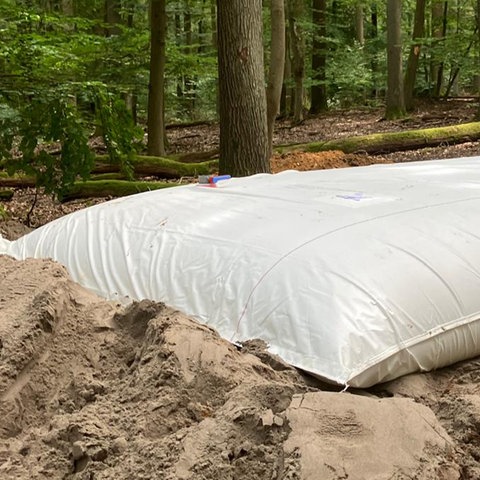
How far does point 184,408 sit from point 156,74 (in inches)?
321

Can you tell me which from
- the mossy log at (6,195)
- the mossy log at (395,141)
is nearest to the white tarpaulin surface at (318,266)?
the mossy log at (6,195)

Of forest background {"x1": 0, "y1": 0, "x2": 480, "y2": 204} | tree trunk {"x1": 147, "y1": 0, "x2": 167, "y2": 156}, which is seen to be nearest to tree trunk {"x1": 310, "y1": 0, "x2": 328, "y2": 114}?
forest background {"x1": 0, "y1": 0, "x2": 480, "y2": 204}

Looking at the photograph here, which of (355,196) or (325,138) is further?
(325,138)

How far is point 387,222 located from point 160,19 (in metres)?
7.37

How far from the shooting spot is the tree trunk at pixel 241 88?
19.4 ft

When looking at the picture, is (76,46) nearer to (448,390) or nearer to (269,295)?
(269,295)

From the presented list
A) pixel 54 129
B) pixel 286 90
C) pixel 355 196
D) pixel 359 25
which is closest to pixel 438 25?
pixel 359 25

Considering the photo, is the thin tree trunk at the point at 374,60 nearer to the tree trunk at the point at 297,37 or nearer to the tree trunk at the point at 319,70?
the tree trunk at the point at 319,70

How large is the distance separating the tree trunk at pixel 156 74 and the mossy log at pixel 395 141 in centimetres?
198

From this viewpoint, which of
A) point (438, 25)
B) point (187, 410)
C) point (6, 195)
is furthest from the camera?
point (438, 25)

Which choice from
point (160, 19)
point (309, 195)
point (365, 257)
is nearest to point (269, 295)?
point (365, 257)

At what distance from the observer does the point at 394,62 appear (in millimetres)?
13484

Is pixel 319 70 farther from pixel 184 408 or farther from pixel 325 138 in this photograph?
pixel 184 408

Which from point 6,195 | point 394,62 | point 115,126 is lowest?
point 6,195
